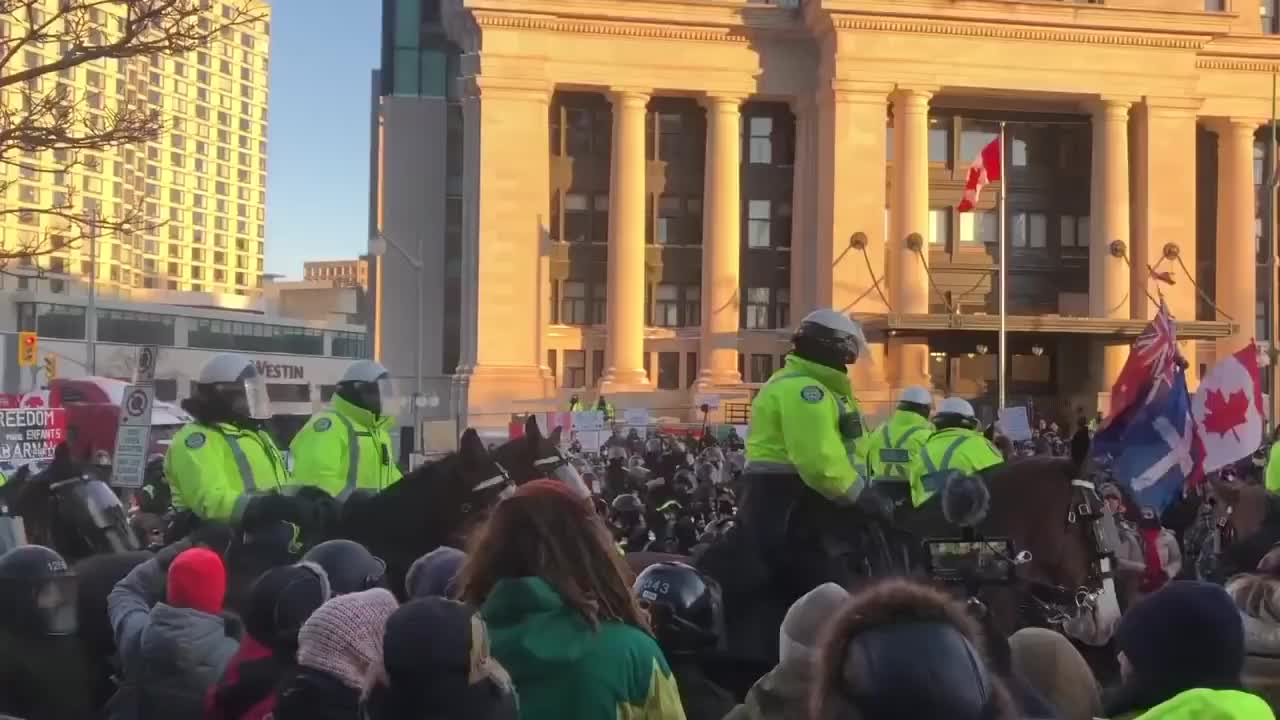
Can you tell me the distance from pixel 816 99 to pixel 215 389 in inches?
1949

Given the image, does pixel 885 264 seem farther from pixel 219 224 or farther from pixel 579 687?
pixel 219 224

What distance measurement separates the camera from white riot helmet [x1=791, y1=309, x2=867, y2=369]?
764 centimetres

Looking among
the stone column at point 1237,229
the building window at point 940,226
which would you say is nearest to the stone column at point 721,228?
the building window at point 940,226

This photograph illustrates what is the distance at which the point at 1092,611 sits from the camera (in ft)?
22.9

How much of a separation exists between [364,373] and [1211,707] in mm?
6402

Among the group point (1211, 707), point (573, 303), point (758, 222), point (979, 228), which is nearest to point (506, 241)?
point (573, 303)

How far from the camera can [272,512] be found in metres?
7.55

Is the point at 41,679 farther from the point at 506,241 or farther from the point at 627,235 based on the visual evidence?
the point at 627,235

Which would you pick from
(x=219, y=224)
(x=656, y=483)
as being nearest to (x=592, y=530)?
(x=656, y=483)

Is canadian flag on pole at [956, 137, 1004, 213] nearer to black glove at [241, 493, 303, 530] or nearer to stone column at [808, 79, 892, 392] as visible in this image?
stone column at [808, 79, 892, 392]

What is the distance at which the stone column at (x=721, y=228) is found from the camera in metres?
55.3

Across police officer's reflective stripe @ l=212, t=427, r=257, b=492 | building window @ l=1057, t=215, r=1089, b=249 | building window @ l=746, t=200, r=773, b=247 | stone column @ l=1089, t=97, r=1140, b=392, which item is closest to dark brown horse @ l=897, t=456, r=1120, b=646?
police officer's reflective stripe @ l=212, t=427, r=257, b=492

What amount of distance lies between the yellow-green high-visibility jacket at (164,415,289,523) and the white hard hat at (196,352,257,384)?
0.85 feet

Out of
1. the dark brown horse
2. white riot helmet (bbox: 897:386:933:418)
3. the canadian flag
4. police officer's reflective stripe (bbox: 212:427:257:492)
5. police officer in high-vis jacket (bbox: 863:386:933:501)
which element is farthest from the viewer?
the canadian flag
